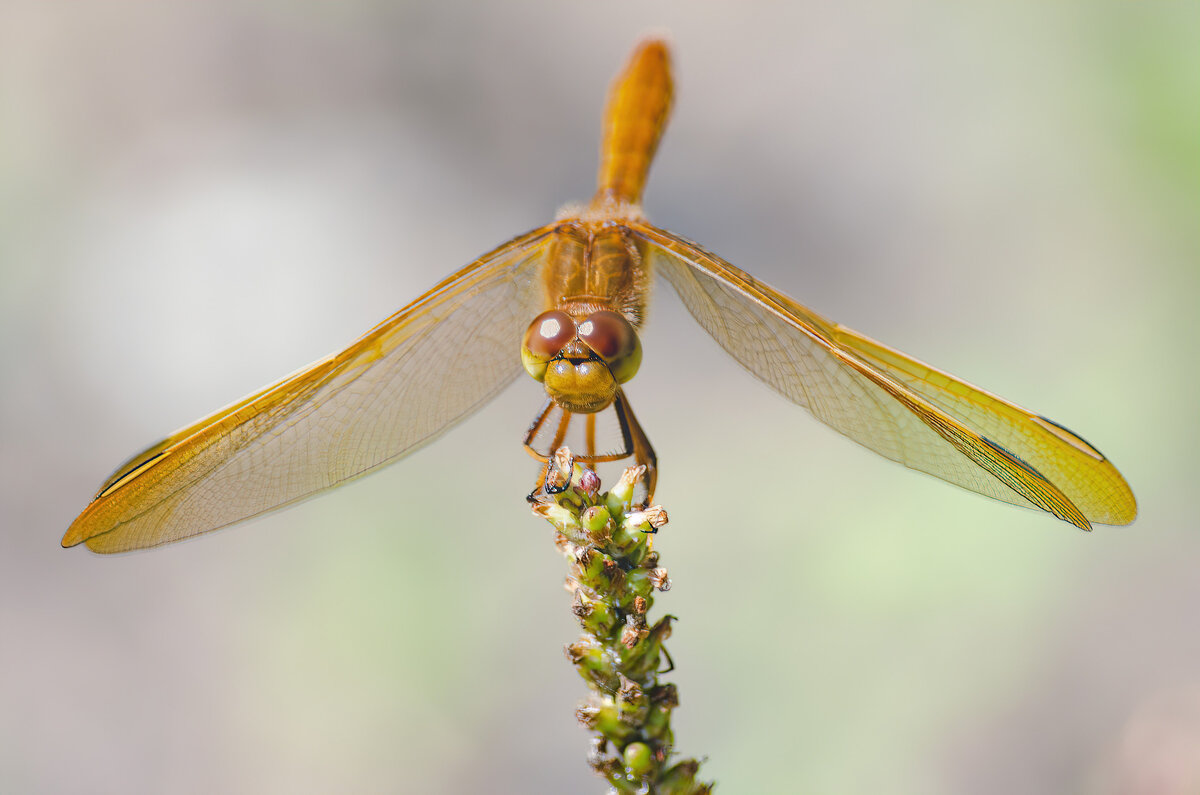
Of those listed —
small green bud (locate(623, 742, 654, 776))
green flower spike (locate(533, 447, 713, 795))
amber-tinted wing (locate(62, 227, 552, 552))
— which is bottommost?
small green bud (locate(623, 742, 654, 776))

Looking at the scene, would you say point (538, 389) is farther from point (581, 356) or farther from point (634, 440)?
point (581, 356)

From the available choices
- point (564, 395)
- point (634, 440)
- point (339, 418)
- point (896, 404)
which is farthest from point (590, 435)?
point (896, 404)

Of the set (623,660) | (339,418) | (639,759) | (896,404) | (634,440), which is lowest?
(639,759)

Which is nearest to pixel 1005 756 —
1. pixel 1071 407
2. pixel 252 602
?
pixel 1071 407

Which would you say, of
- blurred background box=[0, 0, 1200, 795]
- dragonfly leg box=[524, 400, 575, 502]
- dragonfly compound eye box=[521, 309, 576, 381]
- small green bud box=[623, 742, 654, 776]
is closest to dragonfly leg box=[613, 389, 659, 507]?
dragonfly leg box=[524, 400, 575, 502]

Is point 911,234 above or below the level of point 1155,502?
above

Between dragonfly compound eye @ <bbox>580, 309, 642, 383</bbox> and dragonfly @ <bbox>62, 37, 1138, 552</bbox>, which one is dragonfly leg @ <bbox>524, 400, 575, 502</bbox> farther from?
dragonfly compound eye @ <bbox>580, 309, 642, 383</bbox>

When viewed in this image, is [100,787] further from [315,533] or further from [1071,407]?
[1071,407]
